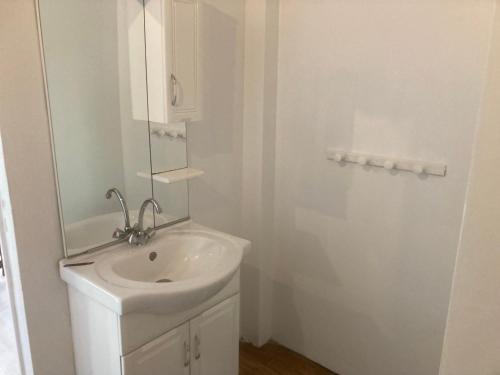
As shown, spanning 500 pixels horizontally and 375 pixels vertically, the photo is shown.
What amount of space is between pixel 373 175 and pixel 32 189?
1.43 metres

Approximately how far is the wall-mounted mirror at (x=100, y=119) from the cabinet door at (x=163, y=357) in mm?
475

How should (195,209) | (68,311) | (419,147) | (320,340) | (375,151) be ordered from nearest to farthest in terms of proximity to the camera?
(68,311) → (419,147) → (375,151) → (195,209) → (320,340)

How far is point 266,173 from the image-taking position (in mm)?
2240

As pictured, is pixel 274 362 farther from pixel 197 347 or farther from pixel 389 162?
pixel 389 162

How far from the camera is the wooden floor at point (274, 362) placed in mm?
2284

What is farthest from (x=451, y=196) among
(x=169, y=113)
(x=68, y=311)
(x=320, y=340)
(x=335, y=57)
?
(x=68, y=311)

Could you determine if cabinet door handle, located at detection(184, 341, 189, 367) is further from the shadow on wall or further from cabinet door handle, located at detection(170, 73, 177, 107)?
cabinet door handle, located at detection(170, 73, 177, 107)

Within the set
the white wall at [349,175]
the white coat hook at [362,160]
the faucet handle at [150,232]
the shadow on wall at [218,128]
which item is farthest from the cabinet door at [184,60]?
the white coat hook at [362,160]

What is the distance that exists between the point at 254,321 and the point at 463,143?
1491mm

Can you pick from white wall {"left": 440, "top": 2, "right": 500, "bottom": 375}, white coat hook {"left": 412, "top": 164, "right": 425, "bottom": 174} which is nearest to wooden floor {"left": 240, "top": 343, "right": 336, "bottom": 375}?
white coat hook {"left": 412, "top": 164, "right": 425, "bottom": 174}

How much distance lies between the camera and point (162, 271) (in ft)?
5.88

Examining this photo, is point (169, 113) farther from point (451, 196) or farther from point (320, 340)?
point (320, 340)

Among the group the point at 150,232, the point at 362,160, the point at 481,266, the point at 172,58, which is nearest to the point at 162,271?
the point at 150,232

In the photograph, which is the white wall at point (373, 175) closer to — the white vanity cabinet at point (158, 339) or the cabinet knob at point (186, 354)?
the white vanity cabinet at point (158, 339)
